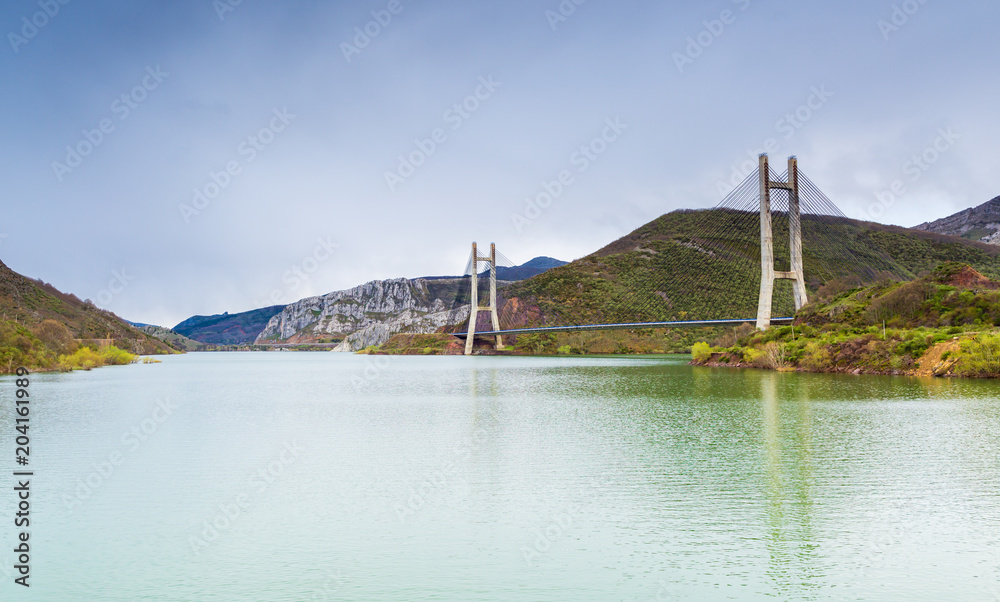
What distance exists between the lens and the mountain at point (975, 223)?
360 ft

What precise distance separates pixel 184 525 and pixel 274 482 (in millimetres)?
2218

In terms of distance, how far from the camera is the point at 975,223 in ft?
377

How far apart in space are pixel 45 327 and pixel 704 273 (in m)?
50.1

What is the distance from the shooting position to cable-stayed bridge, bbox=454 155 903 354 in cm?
4316

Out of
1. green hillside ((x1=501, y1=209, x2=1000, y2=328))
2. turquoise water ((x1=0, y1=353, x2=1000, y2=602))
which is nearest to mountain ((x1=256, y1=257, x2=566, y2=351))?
green hillside ((x1=501, y1=209, x2=1000, y2=328))

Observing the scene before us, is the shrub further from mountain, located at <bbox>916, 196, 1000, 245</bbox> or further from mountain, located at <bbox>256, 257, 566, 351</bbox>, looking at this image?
mountain, located at <bbox>256, 257, 566, 351</bbox>

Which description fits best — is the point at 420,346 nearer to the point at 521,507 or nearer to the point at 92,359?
the point at 92,359

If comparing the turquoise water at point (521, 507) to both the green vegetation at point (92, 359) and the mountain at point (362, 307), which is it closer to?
the green vegetation at point (92, 359)

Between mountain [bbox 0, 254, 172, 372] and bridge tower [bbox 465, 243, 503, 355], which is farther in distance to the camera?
bridge tower [bbox 465, 243, 503, 355]

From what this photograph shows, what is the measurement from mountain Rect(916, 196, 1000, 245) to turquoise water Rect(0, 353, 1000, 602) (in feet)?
371

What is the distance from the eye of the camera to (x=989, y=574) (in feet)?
19.5

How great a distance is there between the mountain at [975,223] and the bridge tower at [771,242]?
79.2m

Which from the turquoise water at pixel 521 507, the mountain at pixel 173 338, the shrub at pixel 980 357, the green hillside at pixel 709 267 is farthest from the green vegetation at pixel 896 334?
the mountain at pixel 173 338

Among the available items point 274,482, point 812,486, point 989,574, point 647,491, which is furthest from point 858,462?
point 274,482
